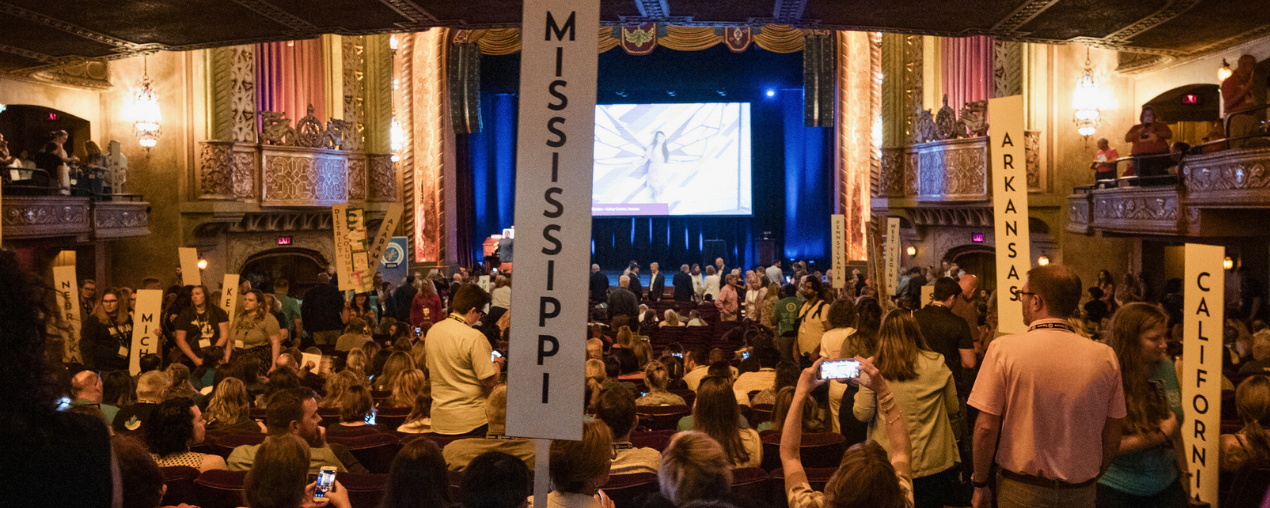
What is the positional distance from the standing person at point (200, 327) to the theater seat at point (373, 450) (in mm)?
3903

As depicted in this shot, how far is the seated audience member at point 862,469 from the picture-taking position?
2586 mm

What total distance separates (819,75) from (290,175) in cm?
1099

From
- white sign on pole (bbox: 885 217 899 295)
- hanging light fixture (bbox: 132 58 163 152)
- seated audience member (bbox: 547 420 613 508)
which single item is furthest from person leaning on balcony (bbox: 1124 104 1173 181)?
hanging light fixture (bbox: 132 58 163 152)

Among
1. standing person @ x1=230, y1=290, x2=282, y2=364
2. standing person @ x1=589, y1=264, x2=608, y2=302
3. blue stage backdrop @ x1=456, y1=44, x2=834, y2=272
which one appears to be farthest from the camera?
blue stage backdrop @ x1=456, y1=44, x2=834, y2=272

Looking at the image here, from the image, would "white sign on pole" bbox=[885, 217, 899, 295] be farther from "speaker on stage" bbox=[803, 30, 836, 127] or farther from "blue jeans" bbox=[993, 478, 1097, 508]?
"speaker on stage" bbox=[803, 30, 836, 127]

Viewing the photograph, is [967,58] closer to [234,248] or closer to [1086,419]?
[234,248]

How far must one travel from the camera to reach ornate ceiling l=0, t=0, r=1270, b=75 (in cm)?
927

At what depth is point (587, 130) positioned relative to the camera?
2.56m

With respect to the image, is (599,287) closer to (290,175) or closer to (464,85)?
(290,175)

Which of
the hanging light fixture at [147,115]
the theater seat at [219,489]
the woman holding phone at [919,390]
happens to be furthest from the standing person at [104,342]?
the hanging light fixture at [147,115]

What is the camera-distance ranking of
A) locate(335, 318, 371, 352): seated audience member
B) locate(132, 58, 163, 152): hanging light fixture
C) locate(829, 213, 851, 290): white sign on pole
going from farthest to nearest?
locate(132, 58, 163, 152): hanging light fixture < locate(829, 213, 851, 290): white sign on pole < locate(335, 318, 371, 352): seated audience member

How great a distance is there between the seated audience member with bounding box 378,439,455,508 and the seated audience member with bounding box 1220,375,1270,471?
343 centimetres

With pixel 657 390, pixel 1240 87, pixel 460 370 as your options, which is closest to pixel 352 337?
pixel 657 390

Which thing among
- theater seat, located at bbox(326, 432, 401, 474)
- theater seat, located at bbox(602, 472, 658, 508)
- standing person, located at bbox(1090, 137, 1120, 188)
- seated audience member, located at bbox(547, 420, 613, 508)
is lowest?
theater seat, located at bbox(326, 432, 401, 474)
